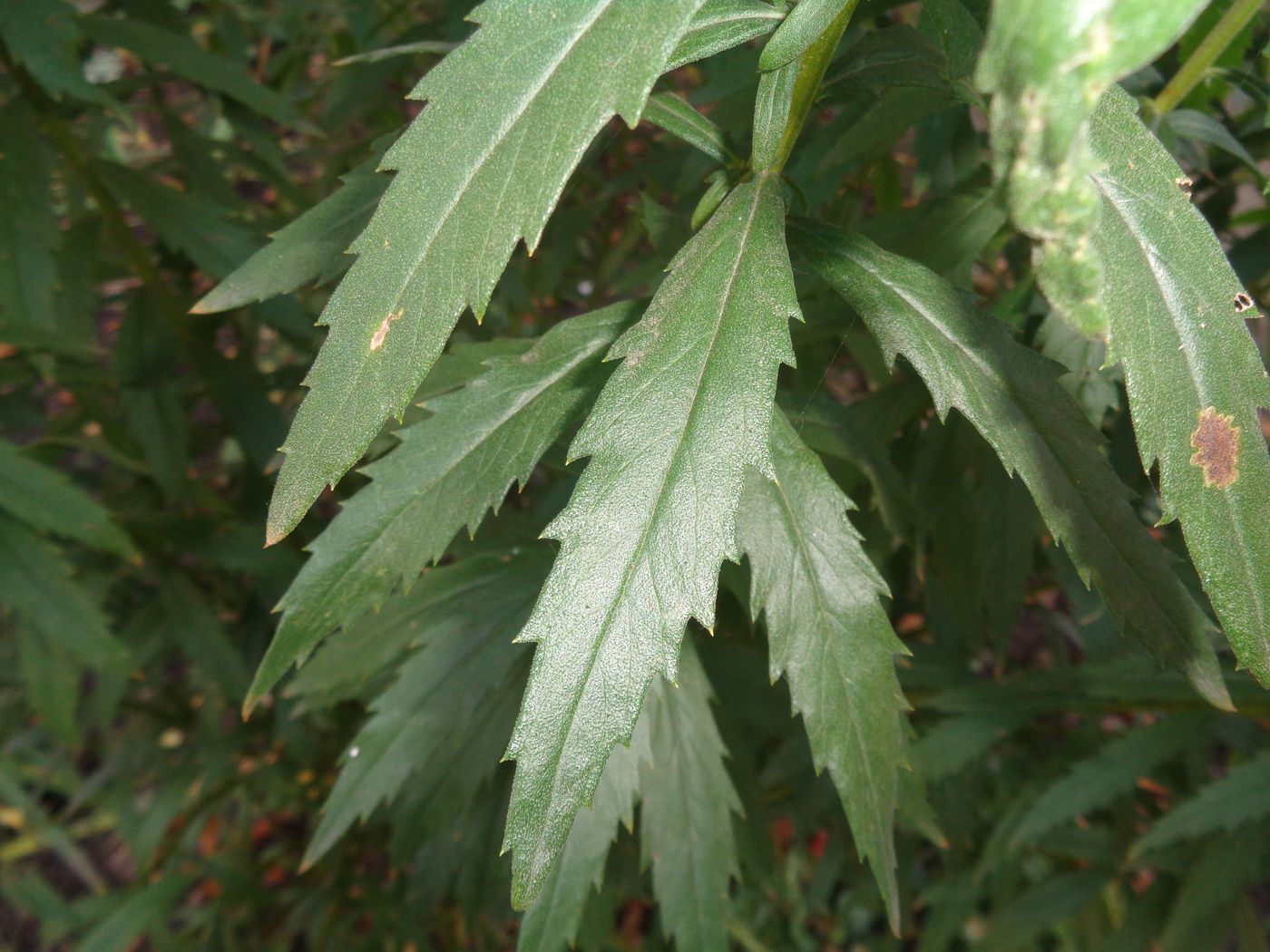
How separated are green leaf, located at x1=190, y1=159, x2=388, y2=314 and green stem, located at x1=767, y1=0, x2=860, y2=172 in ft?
1.16

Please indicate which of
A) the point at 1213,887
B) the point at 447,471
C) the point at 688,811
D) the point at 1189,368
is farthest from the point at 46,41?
the point at 1213,887

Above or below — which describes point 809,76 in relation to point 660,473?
above

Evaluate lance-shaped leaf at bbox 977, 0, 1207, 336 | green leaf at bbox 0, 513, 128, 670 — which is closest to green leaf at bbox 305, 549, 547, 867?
green leaf at bbox 0, 513, 128, 670

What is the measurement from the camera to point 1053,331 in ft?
2.97

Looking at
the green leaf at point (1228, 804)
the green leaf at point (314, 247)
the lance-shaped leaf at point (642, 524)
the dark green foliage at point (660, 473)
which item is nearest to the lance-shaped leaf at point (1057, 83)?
the dark green foliage at point (660, 473)

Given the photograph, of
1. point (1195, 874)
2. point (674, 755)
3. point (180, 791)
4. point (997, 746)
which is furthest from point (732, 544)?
point (180, 791)

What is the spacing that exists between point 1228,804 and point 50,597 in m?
1.58

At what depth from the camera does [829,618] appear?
77 cm

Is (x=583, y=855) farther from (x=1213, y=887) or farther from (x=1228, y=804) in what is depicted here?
(x=1213, y=887)

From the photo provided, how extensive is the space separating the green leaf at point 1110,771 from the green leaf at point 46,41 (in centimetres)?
153

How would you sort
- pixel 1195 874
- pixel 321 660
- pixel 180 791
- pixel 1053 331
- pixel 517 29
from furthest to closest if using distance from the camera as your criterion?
pixel 180 791 < pixel 1195 874 < pixel 321 660 < pixel 1053 331 < pixel 517 29

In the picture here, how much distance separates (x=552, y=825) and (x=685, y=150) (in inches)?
42.7

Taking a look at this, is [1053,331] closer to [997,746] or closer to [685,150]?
[685,150]

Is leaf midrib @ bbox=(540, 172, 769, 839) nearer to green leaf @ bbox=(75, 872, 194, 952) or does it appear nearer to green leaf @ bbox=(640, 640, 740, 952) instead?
green leaf @ bbox=(640, 640, 740, 952)
